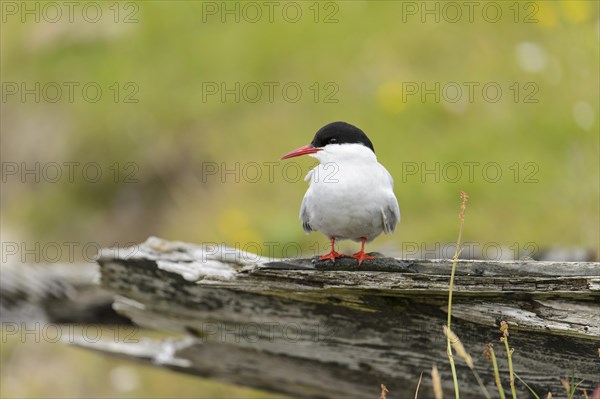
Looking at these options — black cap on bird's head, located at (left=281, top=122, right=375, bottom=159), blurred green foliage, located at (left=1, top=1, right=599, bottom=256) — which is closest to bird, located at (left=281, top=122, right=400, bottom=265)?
black cap on bird's head, located at (left=281, top=122, right=375, bottom=159)

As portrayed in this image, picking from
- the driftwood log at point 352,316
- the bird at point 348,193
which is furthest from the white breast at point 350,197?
the driftwood log at point 352,316

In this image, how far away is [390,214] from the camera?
4523 millimetres

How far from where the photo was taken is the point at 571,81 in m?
8.88

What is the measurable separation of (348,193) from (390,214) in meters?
0.28

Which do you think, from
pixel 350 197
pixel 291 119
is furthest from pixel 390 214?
pixel 291 119

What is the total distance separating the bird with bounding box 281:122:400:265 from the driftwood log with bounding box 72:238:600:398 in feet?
1.06

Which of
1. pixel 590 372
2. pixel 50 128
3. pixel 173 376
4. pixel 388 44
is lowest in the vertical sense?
pixel 173 376

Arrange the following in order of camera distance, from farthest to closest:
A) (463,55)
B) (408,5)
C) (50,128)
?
(50,128), (408,5), (463,55)

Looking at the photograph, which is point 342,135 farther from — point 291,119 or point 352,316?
point 291,119

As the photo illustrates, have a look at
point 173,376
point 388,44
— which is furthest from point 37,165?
point 388,44

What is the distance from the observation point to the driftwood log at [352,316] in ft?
11.9

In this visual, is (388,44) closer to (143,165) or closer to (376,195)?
(143,165)

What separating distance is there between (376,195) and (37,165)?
751 centimetres

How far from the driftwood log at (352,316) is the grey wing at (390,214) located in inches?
16.8
